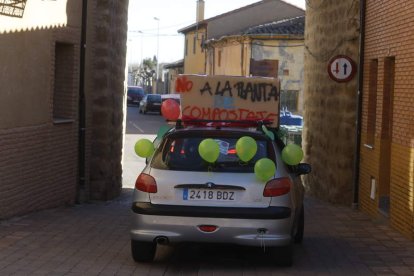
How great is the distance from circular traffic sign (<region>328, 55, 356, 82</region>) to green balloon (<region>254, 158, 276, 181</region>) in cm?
744

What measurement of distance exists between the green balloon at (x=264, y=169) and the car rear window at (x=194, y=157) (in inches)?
8.1

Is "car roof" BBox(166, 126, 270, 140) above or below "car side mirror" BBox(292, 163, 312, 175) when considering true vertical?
above

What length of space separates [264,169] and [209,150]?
1.85 ft

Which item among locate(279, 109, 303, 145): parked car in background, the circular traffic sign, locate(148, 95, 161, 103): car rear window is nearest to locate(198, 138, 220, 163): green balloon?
the circular traffic sign

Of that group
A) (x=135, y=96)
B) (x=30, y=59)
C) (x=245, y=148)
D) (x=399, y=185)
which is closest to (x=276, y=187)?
(x=245, y=148)

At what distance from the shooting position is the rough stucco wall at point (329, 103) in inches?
621

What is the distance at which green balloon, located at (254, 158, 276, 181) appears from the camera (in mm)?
8297

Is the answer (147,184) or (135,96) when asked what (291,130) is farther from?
(135,96)

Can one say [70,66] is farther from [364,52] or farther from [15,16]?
[364,52]

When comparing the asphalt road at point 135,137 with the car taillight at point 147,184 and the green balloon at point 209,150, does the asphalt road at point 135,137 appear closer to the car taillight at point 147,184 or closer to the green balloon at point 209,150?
the car taillight at point 147,184

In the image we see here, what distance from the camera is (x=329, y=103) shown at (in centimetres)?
1694

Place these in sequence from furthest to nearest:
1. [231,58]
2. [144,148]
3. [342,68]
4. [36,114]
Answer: [231,58] → [342,68] → [36,114] → [144,148]

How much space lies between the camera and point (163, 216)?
8438 mm

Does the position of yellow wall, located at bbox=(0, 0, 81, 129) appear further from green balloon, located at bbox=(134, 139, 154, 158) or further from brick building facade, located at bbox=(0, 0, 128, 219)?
green balloon, located at bbox=(134, 139, 154, 158)
